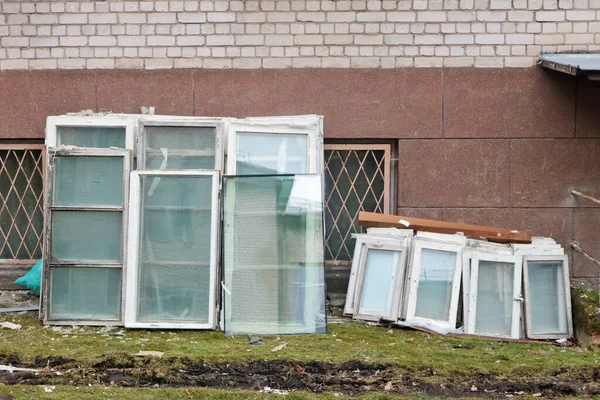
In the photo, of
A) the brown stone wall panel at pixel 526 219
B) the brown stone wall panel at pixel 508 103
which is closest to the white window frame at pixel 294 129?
the brown stone wall panel at pixel 508 103

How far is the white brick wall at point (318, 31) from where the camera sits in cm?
801

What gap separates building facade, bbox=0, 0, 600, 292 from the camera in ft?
26.3

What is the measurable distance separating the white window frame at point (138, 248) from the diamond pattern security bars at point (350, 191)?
145 cm

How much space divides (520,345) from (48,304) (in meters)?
4.16

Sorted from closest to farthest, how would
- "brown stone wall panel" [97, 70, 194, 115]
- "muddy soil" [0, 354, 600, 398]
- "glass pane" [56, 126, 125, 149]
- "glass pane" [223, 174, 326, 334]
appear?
"muddy soil" [0, 354, 600, 398], "glass pane" [223, 174, 326, 334], "glass pane" [56, 126, 125, 149], "brown stone wall panel" [97, 70, 194, 115]

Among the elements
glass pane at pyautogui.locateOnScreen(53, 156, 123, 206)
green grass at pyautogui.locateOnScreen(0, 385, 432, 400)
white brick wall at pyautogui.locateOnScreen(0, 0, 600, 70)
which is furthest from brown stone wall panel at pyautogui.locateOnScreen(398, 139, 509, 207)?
green grass at pyautogui.locateOnScreen(0, 385, 432, 400)

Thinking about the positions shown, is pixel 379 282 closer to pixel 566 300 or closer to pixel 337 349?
pixel 337 349

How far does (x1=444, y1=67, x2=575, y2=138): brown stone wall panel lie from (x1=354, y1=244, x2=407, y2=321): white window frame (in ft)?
4.60

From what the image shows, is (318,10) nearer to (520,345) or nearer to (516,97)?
(516,97)

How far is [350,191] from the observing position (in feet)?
27.2

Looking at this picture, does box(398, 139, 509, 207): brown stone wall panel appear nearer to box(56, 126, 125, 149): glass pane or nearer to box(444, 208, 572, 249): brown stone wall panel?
box(444, 208, 572, 249): brown stone wall panel

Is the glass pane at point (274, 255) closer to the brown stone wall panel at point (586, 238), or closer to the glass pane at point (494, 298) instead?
the glass pane at point (494, 298)

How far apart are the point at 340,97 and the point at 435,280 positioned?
2032mm

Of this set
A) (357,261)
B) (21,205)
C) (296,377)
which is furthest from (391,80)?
(21,205)
